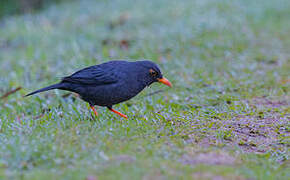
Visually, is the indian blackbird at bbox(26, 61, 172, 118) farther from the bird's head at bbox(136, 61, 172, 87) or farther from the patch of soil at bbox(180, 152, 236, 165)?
the patch of soil at bbox(180, 152, 236, 165)

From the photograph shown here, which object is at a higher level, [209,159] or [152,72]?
[152,72]

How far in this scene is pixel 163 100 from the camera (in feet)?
22.3

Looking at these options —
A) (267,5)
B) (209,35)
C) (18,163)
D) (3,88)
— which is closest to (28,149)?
(18,163)

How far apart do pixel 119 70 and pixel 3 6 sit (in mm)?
19745

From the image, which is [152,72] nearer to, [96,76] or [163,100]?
[96,76]

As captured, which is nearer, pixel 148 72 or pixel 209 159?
pixel 209 159

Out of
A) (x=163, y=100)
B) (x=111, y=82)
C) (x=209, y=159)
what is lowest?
(x=163, y=100)

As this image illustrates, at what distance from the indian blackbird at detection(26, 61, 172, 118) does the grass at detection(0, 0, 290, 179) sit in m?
0.33

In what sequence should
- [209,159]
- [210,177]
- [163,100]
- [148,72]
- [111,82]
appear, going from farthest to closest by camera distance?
[163,100], [148,72], [111,82], [209,159], [210,177]

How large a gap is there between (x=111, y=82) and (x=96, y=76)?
0.23 meters

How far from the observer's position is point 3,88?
798 cm

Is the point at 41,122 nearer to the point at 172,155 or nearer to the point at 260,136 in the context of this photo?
the point at 172,155

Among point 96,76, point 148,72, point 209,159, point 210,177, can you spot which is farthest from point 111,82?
point 210,177

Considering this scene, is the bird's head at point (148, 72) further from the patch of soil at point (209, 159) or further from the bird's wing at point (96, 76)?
the patch of soil at point (209, 159)
